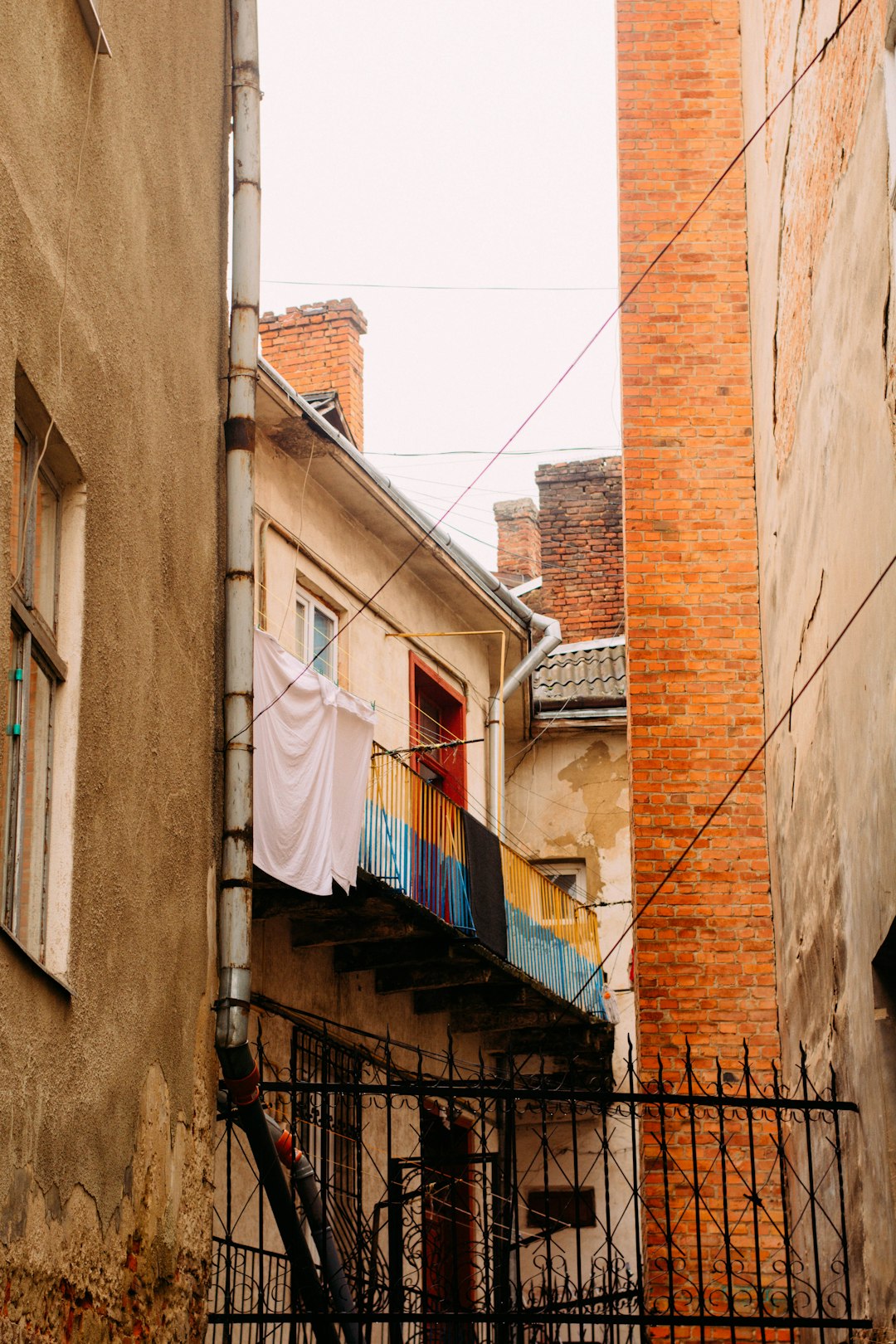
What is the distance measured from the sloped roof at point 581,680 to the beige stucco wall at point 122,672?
12.1m

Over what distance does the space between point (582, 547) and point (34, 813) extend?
1838 centimetres

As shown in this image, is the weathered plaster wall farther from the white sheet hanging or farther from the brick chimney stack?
the white sheet hanging

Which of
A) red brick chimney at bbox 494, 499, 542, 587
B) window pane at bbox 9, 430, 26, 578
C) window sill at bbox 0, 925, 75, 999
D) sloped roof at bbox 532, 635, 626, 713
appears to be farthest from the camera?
red brick chimney at bbox 494, 499, 542, 587

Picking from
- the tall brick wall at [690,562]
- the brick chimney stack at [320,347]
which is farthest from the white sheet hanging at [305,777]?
the brick chimney stack at [320,347]

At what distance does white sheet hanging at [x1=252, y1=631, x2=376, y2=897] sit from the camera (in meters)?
11.1

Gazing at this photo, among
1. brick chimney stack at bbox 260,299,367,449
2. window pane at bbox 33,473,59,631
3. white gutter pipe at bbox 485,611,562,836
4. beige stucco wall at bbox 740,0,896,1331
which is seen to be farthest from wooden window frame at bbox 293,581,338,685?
window pane at bbox 33,473,59,631

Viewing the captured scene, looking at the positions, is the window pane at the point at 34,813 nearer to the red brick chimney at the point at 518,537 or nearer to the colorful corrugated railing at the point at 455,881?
the colorful corrugated railing at the point at 455,881

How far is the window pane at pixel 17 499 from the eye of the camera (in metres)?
5.45

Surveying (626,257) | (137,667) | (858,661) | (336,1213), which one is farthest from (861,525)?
(336,1213)

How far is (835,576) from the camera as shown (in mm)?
7504

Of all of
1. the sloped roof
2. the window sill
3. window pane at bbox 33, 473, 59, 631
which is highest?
the sloped roof

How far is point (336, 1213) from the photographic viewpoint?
12250mm

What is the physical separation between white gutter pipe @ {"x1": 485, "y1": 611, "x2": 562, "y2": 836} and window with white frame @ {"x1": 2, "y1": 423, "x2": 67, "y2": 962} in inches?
497

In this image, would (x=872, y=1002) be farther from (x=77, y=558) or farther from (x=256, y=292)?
(x=256, y=292)
